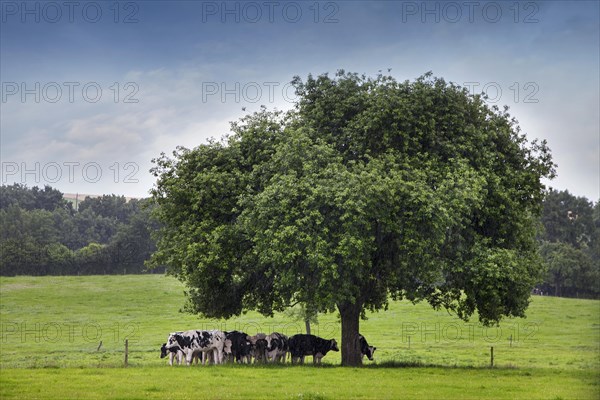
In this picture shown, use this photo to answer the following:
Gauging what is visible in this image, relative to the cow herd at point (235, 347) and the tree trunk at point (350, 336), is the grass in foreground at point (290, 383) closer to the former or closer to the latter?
the tree trunk at point (350, 336)

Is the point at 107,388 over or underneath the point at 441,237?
underneath

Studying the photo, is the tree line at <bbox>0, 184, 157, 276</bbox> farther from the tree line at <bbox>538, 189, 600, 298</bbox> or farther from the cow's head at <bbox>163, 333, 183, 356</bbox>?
the tree line at <bbox>538, 189, 600, 298</bbox>

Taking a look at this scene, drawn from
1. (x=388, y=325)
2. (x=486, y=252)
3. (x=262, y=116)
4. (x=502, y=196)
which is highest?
(x=262, y=116)

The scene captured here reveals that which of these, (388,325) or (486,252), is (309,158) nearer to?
(486,252)

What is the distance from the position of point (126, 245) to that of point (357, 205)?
110m

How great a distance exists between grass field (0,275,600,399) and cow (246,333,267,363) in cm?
420

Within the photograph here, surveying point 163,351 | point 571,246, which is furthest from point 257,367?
point 571,246

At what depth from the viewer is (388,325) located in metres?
75.4

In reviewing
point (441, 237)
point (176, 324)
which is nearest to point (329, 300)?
point (441, 237)

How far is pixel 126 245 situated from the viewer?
5197 inches

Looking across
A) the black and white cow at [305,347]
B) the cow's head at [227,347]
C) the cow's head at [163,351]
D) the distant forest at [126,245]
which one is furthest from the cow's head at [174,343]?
the distant forest at [126,245]

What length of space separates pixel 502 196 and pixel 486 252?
3000mm

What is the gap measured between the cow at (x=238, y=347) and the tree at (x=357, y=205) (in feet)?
6.40

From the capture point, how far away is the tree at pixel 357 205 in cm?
2962
